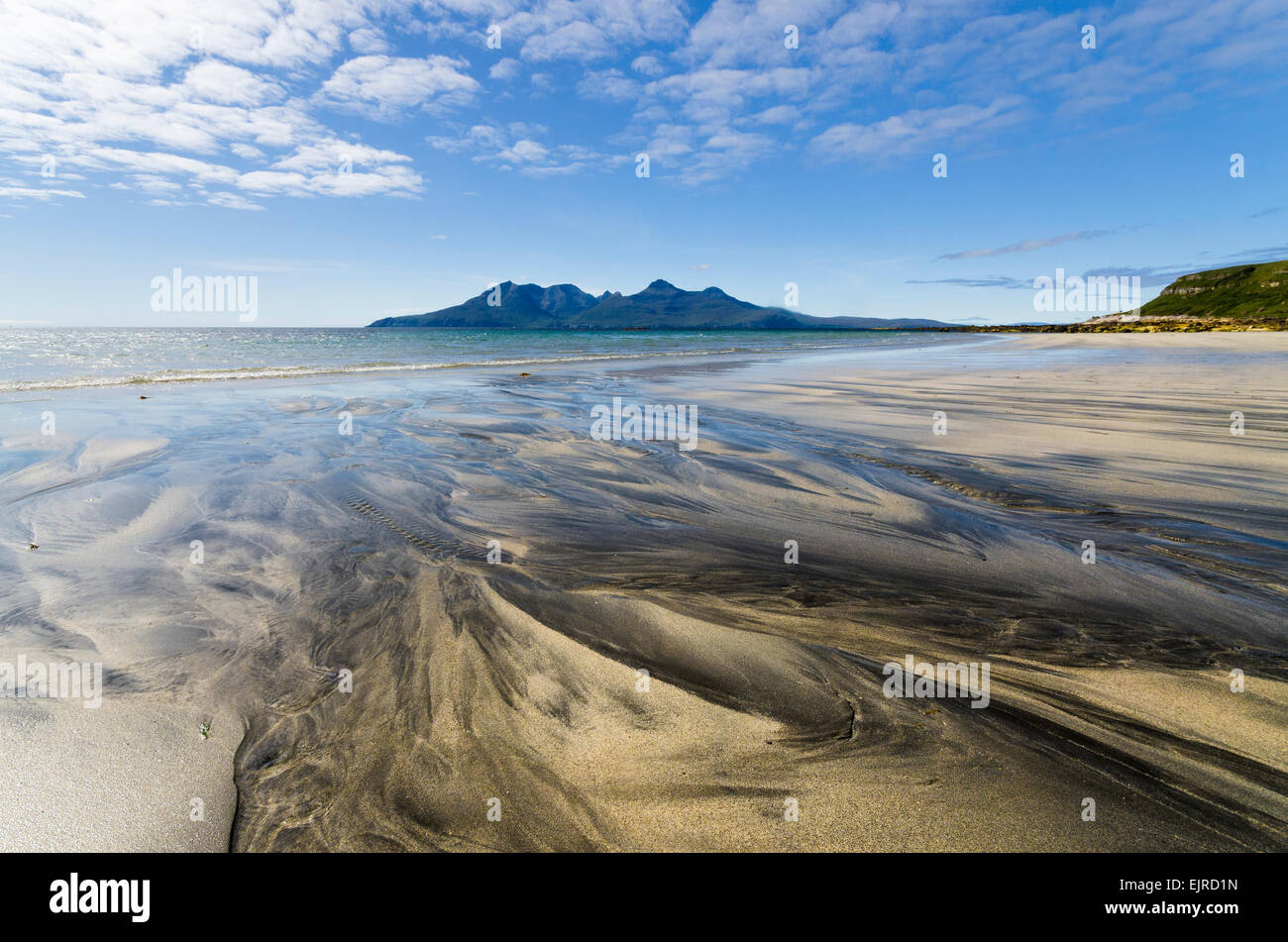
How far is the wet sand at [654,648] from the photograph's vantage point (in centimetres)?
246

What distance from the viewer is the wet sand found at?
246 centimetres

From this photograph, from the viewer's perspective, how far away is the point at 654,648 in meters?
3.82

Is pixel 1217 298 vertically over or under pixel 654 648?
over

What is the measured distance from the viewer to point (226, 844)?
2.39 m

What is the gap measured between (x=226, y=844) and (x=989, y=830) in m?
3.28

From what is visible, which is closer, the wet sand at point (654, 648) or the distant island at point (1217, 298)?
the wet sand at point (654, 648)

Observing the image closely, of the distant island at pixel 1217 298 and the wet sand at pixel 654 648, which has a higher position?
the distant island at pixel 1217 298

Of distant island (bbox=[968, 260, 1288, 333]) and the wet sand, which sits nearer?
the wet sand

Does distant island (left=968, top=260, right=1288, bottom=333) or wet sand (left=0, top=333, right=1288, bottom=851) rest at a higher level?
distant island (left=968, top=260, right=1288, bottom=333)
